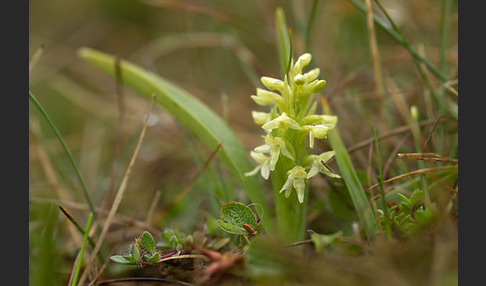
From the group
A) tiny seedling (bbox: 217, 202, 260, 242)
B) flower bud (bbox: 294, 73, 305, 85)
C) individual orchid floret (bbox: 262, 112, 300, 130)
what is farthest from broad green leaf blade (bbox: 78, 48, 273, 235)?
flower bud (bbox: 294, 73, 305, 85)

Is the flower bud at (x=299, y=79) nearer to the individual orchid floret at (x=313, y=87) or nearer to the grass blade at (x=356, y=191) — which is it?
the individual orchid floret at (x=313, y=87)

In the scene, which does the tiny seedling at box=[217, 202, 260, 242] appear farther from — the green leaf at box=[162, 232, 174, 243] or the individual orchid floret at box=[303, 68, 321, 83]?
the individual orchid floret at box=[303, 68, 321, 83]

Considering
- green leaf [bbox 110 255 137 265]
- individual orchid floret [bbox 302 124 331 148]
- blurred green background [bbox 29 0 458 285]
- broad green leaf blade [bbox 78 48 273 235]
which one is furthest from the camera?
blurred green background [bbox 29 0 458 285]

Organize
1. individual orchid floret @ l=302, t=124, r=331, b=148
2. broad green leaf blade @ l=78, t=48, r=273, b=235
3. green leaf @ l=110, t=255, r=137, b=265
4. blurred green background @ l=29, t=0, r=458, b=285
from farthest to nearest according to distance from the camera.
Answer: blurred green background @ l=29, t=0, r=458, b=285 → broad green leaf blade @ l=78, t=48, r=273, b=235 → individual orchid floret @ l=302, t=124, r=331, b=148 → green leaf @ l=110, t=255, r=137, b=265

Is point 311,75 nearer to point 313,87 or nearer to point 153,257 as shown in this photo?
point 313,87

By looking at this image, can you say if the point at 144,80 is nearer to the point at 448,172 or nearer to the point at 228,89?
the point at 448,172

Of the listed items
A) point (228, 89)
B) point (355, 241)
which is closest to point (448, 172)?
point (355, 241)

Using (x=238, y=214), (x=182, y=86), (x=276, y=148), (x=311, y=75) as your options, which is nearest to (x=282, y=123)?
(x=276, y=148)
